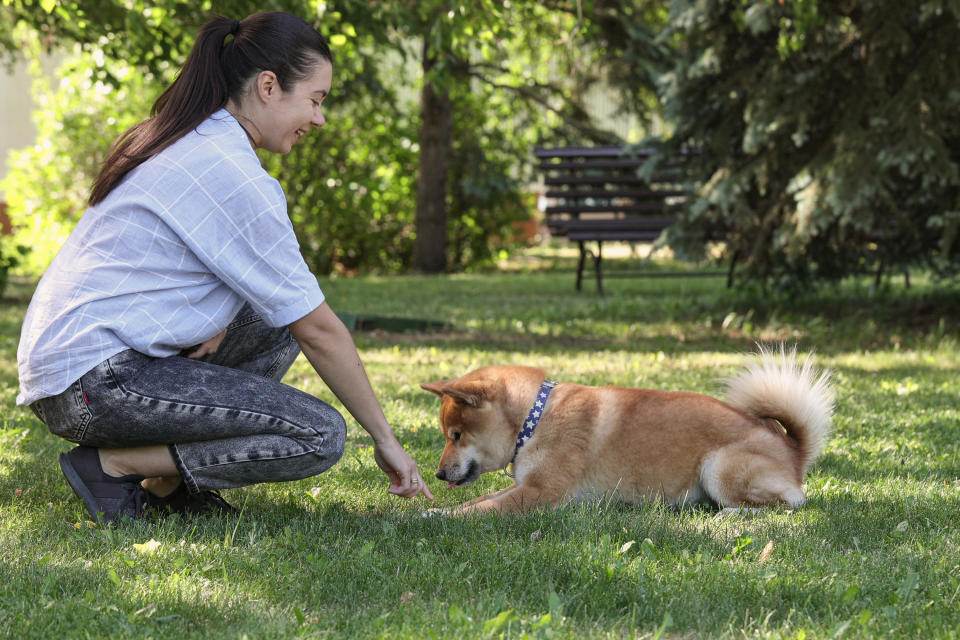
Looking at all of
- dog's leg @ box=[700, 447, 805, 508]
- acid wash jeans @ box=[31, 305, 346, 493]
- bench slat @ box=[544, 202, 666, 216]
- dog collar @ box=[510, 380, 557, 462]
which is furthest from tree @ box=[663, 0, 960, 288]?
acid wash jeans @ box=[31, 305, 346, 493]

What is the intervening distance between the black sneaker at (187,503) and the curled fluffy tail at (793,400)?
6.46ft

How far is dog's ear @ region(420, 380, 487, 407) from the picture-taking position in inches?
144

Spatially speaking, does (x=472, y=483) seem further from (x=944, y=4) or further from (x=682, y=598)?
(x=944, y=4)

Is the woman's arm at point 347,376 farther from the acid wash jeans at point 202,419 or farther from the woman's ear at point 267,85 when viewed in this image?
the woman's ear at point 267,85

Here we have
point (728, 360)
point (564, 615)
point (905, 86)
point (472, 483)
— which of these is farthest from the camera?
point (905, 86)

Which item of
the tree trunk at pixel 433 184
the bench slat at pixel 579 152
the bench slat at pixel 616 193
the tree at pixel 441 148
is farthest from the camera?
the tree trunk at pixel 433 184

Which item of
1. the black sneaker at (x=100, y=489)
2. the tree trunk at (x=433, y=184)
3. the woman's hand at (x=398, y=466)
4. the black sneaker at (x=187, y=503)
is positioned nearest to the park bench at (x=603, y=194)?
the tree trunk at (x=433, y=184)

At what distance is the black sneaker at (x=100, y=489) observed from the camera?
10.7 feet

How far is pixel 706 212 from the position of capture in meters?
8.41

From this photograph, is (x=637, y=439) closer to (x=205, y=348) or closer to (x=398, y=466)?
(x=398, y=466)

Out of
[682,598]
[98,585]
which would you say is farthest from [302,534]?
[682,598]

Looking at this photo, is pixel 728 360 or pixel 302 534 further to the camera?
pixel 728 360

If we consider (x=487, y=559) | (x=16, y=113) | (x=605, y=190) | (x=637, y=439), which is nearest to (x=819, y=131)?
(x=605, y=190)

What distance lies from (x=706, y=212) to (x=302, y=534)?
6.01 metres
